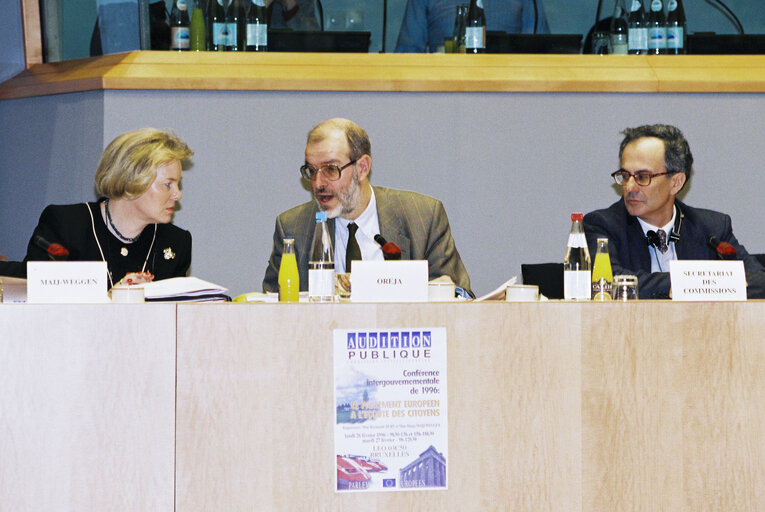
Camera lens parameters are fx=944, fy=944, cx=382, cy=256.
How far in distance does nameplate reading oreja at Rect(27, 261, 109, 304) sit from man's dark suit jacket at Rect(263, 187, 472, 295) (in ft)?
3.94

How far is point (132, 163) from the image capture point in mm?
2938

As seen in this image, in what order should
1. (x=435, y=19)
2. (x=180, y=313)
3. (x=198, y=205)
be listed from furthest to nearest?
(x=435, y=19)
(x=198, y=205)
(x=180, y=313)

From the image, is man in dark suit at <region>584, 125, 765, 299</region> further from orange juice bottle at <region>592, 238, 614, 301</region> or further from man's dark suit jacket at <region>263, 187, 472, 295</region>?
orange juice bottle at <region>592, 238, 614, 301</region>

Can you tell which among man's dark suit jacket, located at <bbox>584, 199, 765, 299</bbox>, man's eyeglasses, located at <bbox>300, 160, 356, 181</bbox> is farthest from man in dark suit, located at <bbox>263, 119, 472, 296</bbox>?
man's dark suit jacket, located at <bbox>584, 199, 765, 299</bbox>

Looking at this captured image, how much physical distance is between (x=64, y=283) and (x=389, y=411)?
2.15 ft

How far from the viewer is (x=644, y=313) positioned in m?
1.81

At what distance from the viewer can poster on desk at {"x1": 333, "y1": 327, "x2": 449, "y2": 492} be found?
174cm

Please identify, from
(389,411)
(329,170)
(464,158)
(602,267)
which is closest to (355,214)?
(329,170)

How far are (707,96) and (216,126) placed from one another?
1.82 meters

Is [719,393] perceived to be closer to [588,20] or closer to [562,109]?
[562,109]

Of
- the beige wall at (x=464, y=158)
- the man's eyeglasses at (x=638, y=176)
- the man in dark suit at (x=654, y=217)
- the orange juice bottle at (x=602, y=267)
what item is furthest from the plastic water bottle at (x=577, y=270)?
the beige wall at (x=464, y=158)

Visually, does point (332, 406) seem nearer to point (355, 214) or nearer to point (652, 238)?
point (355, 214)

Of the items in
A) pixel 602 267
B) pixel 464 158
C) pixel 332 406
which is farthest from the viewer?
pixel 464 158

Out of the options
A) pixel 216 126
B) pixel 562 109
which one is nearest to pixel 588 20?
pixel 562 109
